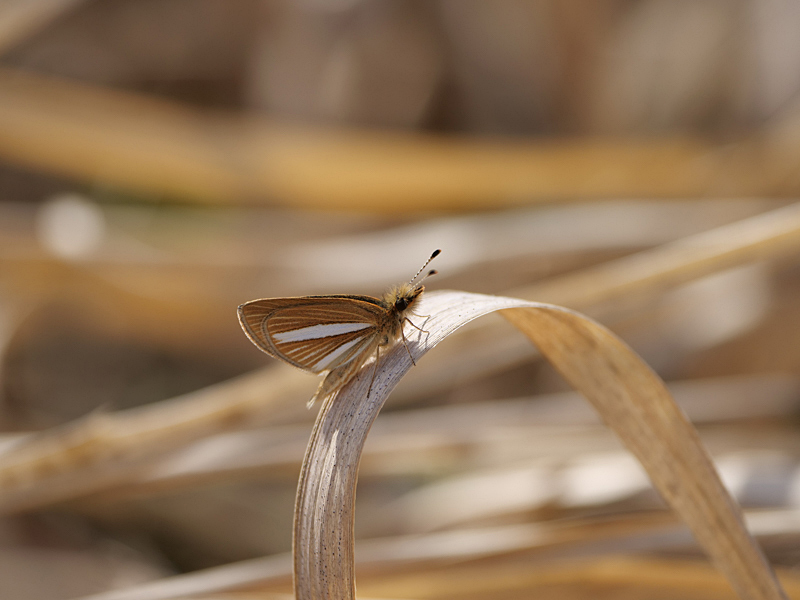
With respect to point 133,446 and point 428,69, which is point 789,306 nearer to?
point 133,446

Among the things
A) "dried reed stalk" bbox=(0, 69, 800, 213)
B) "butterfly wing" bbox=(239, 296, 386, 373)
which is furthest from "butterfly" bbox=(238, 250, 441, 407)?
"dried reed stalk" bbox=(0, 69, 800, 213)

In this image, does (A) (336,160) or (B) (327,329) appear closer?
(B) (327,329)

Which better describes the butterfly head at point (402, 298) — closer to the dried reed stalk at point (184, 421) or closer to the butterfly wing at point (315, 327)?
the butterfly wing at point (315, 327)

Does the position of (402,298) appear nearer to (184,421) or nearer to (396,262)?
(184,421)

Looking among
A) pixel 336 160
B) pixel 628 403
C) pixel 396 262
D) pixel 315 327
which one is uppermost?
pixel 336 160

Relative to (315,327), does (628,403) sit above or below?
below

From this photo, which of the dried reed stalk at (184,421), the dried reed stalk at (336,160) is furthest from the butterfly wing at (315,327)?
the dried reed stalk at (336,160)

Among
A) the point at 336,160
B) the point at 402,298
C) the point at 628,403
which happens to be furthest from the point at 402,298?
the point at 336,160

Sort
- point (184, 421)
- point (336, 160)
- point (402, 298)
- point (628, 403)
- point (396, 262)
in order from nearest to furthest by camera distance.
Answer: point (628, 403), point (402, 298), point (184, 421), point (396, 262), point (336, 160)
